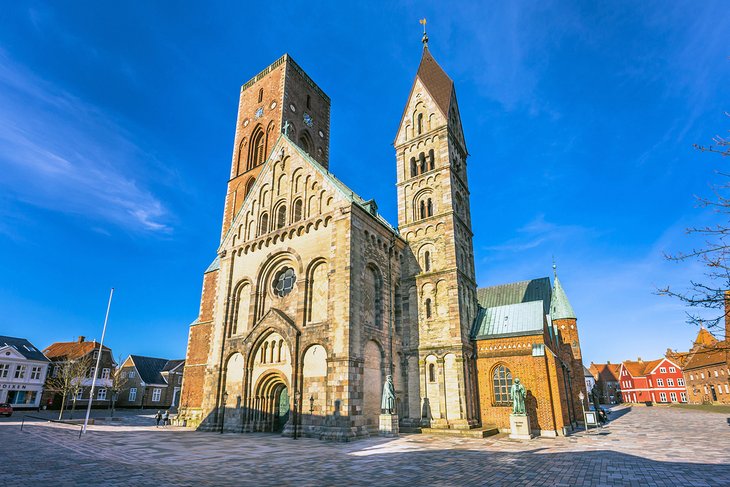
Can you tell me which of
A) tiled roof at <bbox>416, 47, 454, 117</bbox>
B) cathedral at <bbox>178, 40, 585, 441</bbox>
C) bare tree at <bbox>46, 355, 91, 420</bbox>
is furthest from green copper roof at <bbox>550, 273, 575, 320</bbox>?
bare tree at <bbox>46, 355, 91, 420</bbox>

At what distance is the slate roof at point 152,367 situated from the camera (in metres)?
65.6

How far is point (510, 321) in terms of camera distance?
28.5m

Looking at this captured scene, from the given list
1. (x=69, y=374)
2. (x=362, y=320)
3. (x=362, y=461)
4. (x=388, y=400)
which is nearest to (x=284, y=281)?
(x=362, y=320)

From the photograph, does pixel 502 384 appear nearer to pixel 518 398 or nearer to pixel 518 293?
pixel 518 398

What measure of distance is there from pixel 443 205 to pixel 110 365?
58.6 m

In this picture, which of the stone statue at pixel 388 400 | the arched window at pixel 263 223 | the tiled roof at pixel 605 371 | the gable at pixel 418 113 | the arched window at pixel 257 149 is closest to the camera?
the stone statue at pixel 388 400

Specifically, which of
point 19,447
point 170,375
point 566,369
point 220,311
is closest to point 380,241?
point 220,311

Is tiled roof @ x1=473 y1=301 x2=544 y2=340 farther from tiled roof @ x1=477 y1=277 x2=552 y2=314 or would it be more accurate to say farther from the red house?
the red house

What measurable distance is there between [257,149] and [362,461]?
35.8 m

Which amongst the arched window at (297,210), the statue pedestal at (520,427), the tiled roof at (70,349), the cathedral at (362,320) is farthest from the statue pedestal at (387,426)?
the tiled roof at (70,349)

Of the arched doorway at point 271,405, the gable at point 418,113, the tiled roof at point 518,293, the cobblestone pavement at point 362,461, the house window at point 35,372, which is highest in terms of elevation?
the gable at point 418,113

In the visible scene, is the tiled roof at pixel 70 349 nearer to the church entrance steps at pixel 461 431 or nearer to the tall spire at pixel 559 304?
the church entrance steps at pixel 461 431

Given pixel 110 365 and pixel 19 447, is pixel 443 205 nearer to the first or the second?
pixel 19 447

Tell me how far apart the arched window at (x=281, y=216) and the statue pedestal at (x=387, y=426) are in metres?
14.4
